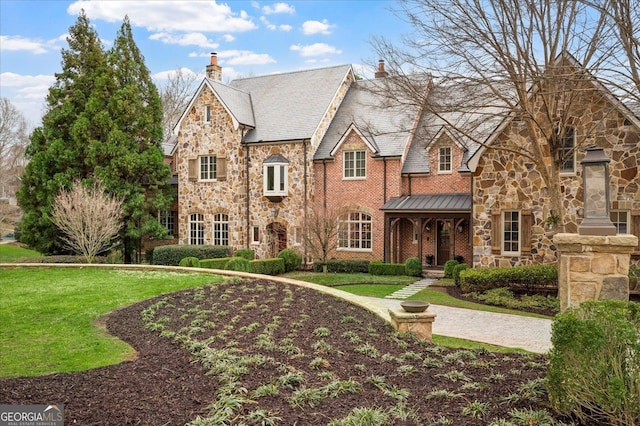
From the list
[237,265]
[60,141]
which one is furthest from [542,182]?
[60,141]

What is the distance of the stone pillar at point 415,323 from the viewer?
28.1ft

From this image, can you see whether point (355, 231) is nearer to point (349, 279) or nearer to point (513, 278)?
point (349, 279)

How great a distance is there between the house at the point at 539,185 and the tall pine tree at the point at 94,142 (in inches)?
626

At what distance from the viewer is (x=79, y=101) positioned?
24953 mm

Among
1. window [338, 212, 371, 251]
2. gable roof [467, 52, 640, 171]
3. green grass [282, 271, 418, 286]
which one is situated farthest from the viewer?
window [338, 212, 371, 251]

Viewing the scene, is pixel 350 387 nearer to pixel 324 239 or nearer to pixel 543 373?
pixel 543 373

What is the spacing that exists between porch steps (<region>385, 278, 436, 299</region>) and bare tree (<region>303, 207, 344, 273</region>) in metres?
4.00

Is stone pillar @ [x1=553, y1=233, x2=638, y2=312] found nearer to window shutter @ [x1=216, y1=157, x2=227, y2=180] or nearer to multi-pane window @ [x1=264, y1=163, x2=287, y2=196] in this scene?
multi-pane window @ [x1=264, y1=163, x2=287, y2=196]

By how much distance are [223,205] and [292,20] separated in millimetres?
11267

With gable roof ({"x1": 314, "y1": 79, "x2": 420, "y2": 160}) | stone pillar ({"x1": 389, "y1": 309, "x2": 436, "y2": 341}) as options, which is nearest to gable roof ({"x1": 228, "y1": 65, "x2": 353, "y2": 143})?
gable roof ({"x1": 314, "y1": 79, "x2": 420, "y2": 160})

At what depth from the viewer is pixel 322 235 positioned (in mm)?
21141

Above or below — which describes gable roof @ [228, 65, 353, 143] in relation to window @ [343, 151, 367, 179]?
above

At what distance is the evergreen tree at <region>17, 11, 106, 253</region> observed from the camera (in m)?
24.2

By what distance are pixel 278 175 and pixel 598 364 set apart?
20.5m
